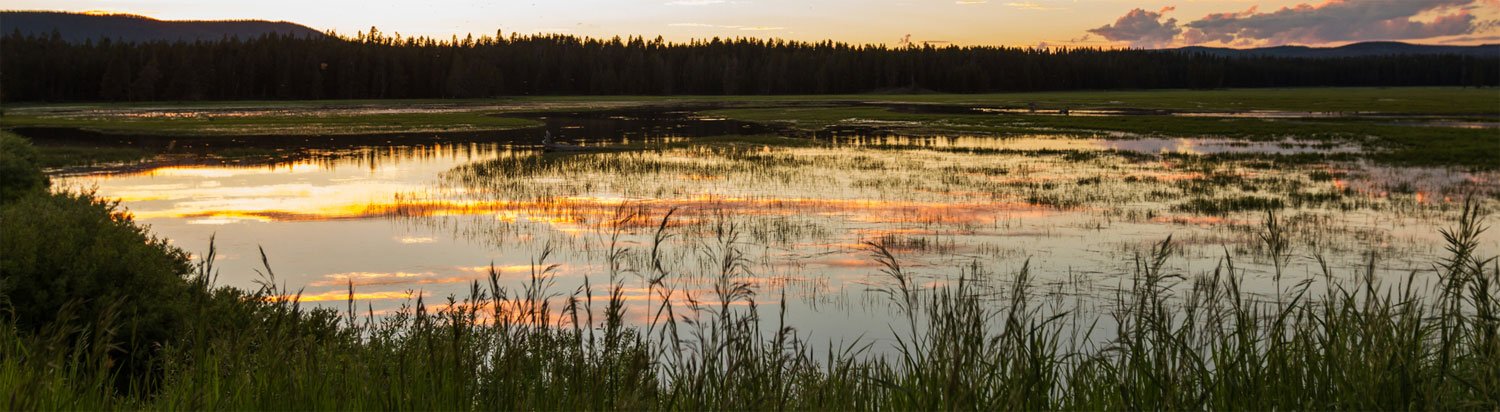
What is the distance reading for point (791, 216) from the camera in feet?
75.7

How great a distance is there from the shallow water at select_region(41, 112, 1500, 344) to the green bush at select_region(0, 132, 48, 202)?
2.57 meters

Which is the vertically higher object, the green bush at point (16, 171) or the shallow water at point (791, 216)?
the green bush at point (16, 171)

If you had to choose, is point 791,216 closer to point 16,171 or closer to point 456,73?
point 16,171

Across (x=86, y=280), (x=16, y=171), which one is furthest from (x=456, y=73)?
(x=86, y=280)

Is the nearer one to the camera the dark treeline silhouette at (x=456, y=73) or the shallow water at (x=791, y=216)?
the shallow water at (x=791, y=216)

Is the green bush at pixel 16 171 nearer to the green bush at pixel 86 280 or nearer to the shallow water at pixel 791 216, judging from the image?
the shallow water at pixel 791 216

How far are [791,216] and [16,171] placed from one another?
14.7 metres

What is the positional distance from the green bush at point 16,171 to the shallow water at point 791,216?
101 inches

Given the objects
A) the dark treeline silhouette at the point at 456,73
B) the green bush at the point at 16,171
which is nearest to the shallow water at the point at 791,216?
the green bush at the point at 16,171

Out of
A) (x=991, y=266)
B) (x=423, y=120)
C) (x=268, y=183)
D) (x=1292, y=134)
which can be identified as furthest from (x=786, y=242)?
(x=423, y=120)

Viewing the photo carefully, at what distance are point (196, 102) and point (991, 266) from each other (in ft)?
415

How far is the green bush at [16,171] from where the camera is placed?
19.8 m

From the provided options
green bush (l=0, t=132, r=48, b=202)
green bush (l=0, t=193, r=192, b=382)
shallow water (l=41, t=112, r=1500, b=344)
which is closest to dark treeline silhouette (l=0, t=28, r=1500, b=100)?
shallow water (l=41, t=112, r=1500, b=344)

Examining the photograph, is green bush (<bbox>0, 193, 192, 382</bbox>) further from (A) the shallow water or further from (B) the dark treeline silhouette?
(B) the dark treeline silhouette
